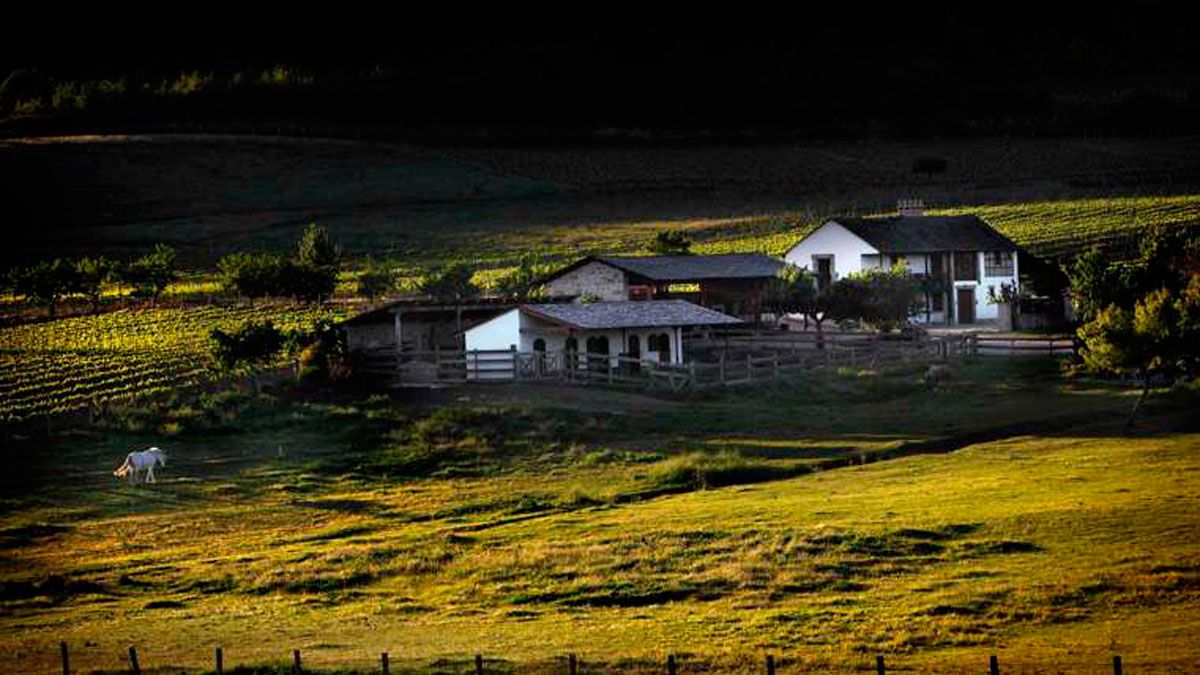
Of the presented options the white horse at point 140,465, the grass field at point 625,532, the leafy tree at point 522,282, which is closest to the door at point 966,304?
the leafy tree at point 522,282

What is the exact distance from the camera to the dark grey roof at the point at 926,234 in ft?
328

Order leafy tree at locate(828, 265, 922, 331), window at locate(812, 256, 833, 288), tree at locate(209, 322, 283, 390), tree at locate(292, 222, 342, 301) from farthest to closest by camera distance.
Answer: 1. window at locate(812, 256, 833, 288)
2. tree at locate(292, 222, 342, 301)
3. leafy tree at locate(828, 265, 922, 331)
4. tree at locate(209, 322, 283, 390)

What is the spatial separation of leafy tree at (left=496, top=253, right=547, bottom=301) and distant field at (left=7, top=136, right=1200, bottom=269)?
14.2 metres

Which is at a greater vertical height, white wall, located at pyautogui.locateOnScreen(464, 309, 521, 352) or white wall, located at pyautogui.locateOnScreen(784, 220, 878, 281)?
white wall, located at pyautogui.locateOnScreen(784, 220, 878, 281)

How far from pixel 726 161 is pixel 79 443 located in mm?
112755

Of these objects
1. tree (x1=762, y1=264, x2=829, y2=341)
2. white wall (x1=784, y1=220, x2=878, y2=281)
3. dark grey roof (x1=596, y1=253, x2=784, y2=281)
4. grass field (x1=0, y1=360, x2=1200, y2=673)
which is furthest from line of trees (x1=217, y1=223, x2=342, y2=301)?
grass field (x1=0, y1=360, x2=1200, y2=673)

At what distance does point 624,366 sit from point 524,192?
79.8 metres

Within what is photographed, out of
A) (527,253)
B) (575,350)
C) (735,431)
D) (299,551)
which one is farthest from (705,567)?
(527,253)

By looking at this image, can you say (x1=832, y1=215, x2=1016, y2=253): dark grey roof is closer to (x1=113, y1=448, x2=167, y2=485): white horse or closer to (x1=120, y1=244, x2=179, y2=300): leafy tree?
(x1=120, y1=244, x2=179, y2=300): leafy tree

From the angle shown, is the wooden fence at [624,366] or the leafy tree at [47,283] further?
the leafy tree at [47,283]

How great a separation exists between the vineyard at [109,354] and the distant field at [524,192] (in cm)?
2498

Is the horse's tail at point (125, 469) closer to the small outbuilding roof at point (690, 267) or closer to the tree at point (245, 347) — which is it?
the tree at point (245, 347)

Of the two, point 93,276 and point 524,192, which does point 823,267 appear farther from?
point 524,192

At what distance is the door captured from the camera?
3949 inches
